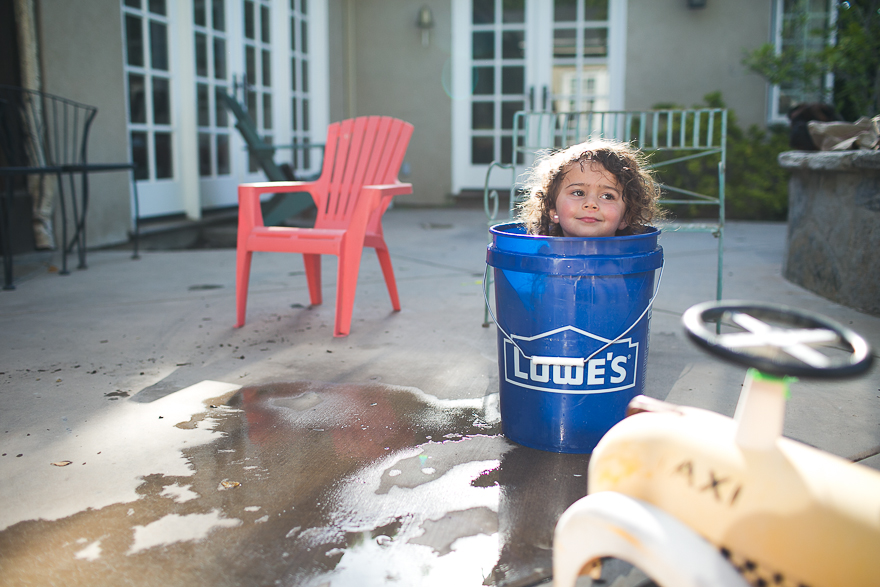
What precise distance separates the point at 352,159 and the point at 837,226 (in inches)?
93.6

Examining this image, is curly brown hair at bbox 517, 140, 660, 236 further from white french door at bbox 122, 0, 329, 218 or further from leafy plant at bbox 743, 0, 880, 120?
white french door at bbox 122, 0, 329, 218

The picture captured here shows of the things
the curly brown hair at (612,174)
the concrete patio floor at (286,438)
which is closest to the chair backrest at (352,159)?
the concrete patio floor at (286,438)

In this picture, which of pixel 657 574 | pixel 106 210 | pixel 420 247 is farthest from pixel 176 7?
pixel 657 574

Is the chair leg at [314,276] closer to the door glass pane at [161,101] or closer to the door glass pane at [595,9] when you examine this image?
the door glass pane at [161,101]

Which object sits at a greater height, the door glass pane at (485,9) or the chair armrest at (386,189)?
the door glass pane at (485,9)

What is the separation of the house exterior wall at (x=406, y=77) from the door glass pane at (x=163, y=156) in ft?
8.69

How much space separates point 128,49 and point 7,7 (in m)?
1.09

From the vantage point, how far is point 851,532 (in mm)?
783

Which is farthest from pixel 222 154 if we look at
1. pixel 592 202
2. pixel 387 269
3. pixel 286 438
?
pixel 592 202

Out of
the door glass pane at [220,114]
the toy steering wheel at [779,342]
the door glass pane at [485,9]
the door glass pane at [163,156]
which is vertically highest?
the door glass pane at [485,9]

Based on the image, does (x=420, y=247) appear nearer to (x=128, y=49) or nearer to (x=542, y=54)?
(x=128, y=49)

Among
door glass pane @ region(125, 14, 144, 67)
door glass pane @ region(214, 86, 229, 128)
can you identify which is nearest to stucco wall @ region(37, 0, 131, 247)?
door glass pane @ region(125, 14, 144, 67)

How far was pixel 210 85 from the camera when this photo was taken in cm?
619

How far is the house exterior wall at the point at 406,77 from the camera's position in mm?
8211
